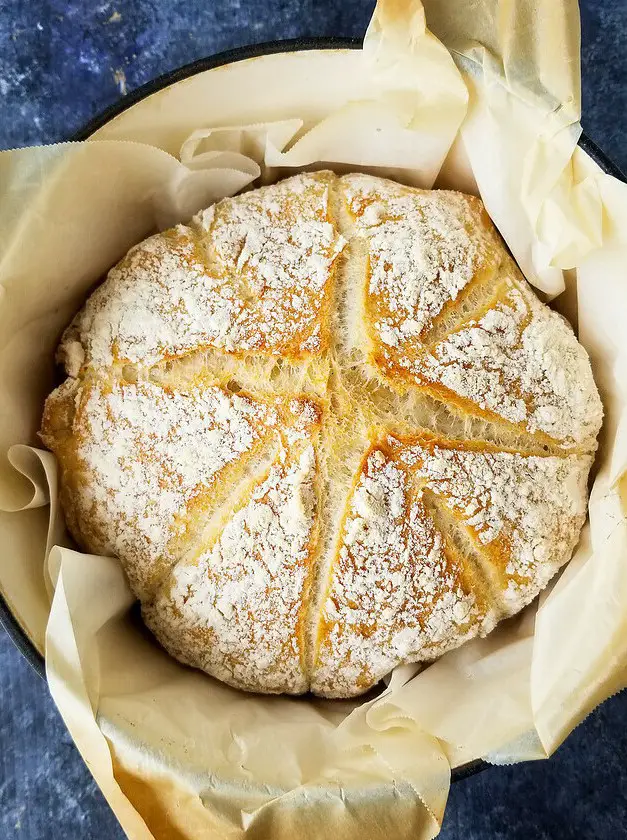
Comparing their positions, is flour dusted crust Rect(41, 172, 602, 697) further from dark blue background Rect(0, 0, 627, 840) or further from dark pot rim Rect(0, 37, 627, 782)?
dark blue background Rect(0, 0, 627, 840)

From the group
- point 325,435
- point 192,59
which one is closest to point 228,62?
point 192,59

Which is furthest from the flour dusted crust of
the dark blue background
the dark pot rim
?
the dark blue background

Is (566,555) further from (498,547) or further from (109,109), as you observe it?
(109,109)

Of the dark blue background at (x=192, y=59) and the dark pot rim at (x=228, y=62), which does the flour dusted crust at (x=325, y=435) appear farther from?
the dark blue background at (x=192, y=59)

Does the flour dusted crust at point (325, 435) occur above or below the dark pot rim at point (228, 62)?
below

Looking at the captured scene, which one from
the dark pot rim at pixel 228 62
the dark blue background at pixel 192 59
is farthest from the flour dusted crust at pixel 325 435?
the dark blue background at pixel 192 59

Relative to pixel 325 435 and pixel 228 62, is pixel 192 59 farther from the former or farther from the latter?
pixel 325 435
